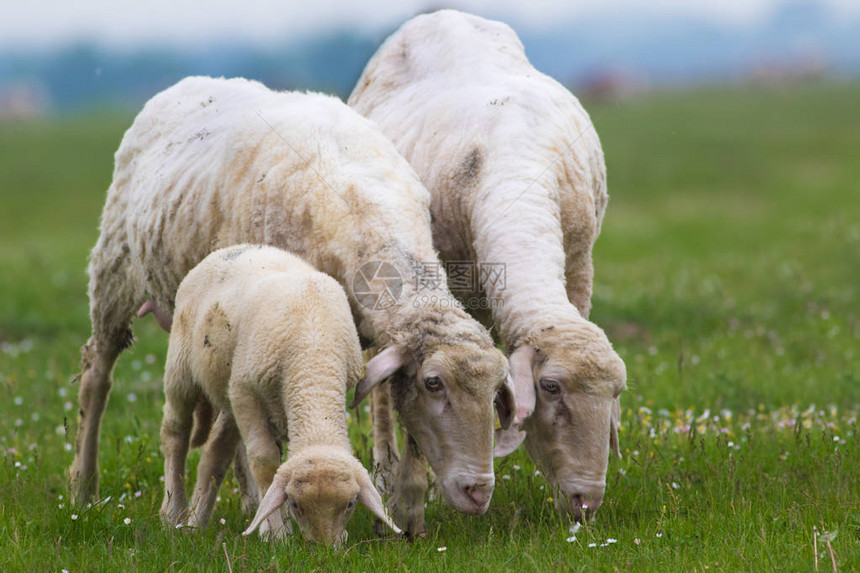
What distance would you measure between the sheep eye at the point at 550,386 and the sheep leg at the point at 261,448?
3.71 ft

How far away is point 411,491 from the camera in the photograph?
4.57 metres

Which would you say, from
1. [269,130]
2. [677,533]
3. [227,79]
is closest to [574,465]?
[677,533]

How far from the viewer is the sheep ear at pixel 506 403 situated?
4254 mm

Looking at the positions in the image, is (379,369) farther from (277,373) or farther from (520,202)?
(520,202)

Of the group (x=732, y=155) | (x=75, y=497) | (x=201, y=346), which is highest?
(x=201, y=346)

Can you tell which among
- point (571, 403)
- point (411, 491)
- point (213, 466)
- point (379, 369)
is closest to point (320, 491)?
point (379, 369)

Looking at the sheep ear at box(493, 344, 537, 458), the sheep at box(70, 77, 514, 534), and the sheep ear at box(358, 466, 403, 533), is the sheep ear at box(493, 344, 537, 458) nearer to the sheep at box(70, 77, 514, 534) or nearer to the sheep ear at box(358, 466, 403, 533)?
the sheep at box(70, 77, 514, 534)

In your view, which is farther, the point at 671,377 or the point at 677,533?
the point at 671,377

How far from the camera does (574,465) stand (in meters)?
4.43

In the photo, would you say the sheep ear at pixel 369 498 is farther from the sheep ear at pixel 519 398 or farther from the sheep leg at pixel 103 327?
the sheep leg at pixel 103 327

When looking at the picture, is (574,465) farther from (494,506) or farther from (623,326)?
(623,326)

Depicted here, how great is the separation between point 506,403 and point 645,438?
1.79 m

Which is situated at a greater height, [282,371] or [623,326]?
[282,371]

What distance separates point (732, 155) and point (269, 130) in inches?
1105
